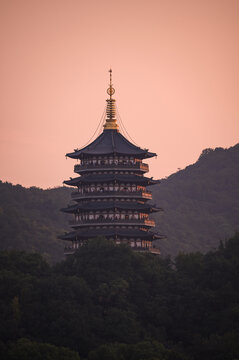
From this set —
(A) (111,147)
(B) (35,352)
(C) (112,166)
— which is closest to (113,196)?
(C) (112,166)

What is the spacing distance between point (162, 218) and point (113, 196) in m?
82.2

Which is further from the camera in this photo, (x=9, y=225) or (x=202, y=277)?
(x=9, y=225)

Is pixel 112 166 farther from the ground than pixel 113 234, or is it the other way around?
pixel 112 166

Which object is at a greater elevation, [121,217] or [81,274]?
[121,217]

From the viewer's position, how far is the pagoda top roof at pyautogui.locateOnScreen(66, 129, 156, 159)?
106688 millimetres

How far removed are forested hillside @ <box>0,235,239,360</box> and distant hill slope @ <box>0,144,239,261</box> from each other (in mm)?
64983

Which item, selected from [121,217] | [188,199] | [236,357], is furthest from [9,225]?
[236,357]

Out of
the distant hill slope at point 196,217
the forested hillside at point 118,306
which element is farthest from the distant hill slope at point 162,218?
the forested hillside at point 118,306

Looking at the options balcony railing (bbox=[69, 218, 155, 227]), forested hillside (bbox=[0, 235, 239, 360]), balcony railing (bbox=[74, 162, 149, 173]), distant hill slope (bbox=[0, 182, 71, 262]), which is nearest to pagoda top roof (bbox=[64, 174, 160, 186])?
balcony railing (bbox=[74, 162, 149, 173])

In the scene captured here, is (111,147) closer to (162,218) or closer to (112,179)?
(112,179)

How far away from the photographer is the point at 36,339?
87438 mm

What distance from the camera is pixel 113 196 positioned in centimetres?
10506

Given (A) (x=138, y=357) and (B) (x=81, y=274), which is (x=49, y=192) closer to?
(B) (x=81, y=274)

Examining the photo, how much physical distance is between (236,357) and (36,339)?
1611 centimetres
